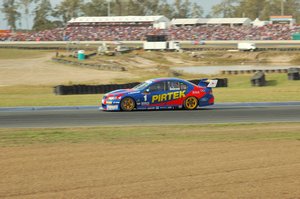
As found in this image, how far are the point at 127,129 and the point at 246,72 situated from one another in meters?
30.0

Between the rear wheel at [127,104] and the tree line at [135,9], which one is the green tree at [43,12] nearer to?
the tree line at [135,9]

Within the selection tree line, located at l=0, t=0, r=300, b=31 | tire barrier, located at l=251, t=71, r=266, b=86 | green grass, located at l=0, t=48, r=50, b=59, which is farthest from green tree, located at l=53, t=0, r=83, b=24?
tire barrier, located at l=251, t=71, r=266, b=86

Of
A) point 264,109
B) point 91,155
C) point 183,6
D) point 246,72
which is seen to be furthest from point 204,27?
point 91,155

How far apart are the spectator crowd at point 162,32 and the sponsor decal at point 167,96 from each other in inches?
3499

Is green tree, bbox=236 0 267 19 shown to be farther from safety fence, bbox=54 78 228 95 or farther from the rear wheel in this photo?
the rear wheel

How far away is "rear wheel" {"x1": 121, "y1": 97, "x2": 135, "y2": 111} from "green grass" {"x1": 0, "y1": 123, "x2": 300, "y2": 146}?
11.7ft

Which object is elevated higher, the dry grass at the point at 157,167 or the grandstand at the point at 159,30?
the grandstand at the point at 159,30

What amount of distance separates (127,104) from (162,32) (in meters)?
95.0

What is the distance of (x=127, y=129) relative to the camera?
47.8ft

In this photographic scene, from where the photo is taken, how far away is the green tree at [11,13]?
15238cm

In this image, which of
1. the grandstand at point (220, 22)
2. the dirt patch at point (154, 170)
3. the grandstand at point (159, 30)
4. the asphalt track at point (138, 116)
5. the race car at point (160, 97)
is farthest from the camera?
the grandstand at point (220, 22)

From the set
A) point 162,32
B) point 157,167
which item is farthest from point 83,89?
point 162,32

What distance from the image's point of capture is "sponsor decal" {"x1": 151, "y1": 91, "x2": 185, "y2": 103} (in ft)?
61.4

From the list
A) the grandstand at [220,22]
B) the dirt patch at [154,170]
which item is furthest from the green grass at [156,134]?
the grandstand at [220,22]
